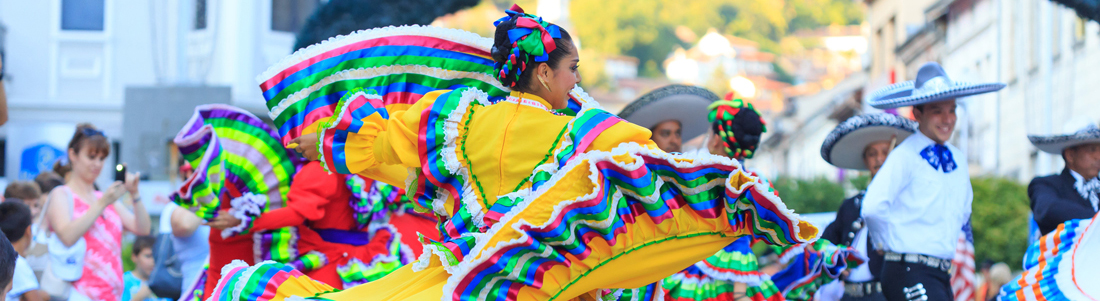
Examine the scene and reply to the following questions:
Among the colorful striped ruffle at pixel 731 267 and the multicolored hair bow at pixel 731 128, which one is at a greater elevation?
the multicolored hair bow at pixel 731 128

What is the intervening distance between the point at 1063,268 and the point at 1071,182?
70cm

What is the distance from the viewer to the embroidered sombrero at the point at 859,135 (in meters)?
5.82

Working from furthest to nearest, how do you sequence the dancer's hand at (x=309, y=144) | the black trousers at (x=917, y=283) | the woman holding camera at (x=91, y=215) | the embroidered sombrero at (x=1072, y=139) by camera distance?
1. the woman holding camera at (x=91, y=215)
2. the embroidered sombrero at (x=1072, y=139)
3. the black trousers at (x=917, y=283)
4. the dancer's hand at (x=309, y=144)

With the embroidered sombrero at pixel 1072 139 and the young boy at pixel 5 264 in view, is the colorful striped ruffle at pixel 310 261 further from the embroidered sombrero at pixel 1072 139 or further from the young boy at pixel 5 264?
the embroidered sombrero at pixel 1072 139

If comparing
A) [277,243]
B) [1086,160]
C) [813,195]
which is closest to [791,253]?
[1086,160]

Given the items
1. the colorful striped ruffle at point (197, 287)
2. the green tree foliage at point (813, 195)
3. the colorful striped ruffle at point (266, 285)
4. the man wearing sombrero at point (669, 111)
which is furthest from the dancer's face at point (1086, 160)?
the green tree foliage at point (813, 195)

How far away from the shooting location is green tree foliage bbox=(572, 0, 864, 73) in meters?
103

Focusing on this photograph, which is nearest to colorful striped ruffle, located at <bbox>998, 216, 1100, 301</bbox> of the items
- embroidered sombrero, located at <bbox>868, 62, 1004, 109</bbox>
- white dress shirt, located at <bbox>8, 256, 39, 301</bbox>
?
embroidered sombrero, located at <bbox>868, 62, 1004, 109</bbox>

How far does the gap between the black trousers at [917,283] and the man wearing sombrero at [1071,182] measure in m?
0.76

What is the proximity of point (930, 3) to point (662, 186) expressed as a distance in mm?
29960

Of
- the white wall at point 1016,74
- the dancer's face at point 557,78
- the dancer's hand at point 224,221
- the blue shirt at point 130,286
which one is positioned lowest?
the blue shirt at point 130,286

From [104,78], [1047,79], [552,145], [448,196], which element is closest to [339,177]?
[448,196]

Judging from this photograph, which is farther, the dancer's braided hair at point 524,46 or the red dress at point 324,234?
the red dress at point 324,234

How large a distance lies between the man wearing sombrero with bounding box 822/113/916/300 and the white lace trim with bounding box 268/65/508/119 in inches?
99.7
